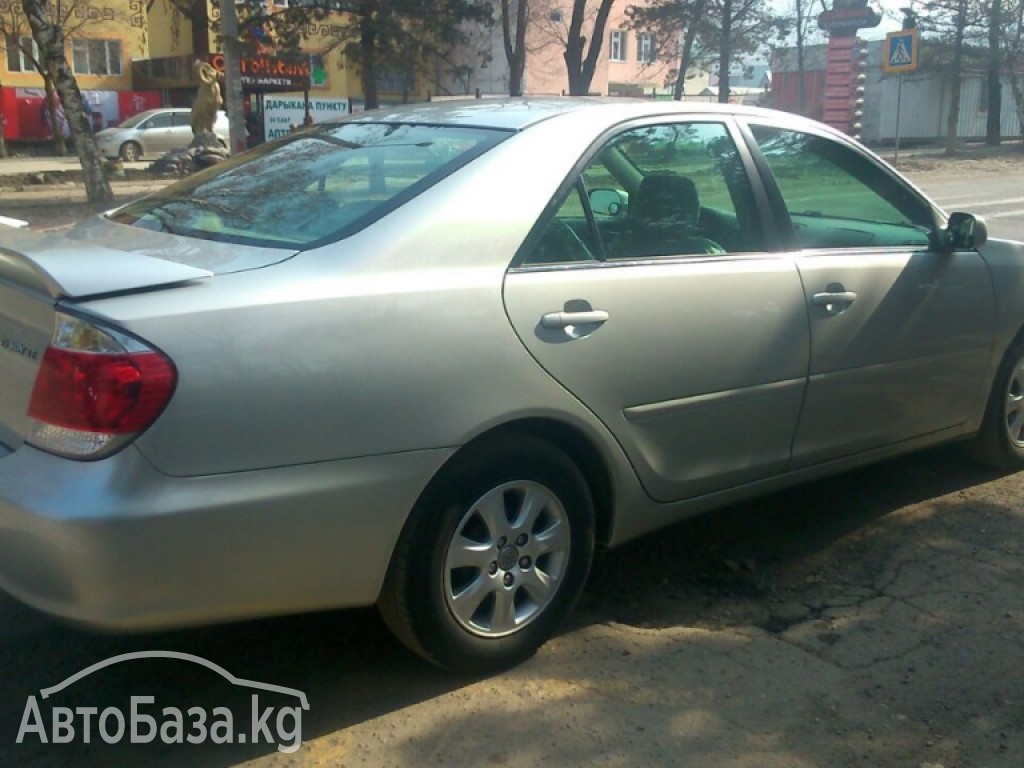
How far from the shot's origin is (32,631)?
3.54 metres

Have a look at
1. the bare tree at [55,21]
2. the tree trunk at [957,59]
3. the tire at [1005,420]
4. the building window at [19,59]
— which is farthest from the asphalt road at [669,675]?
the building window at [19,59]

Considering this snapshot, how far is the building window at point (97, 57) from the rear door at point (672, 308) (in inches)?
1823

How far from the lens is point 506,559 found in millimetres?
3268

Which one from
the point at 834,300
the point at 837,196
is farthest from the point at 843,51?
the point at 834,300

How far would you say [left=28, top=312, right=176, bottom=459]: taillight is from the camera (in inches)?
103

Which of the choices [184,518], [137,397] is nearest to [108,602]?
[184,518]

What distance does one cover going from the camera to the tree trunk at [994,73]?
3844 centimetres

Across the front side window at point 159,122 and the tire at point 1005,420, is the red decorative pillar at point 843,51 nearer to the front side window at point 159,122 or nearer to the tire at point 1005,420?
the front side window at point 159,122

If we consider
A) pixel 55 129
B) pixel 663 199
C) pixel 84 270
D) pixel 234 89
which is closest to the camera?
pixel 84 270

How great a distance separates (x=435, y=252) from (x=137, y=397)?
901mm

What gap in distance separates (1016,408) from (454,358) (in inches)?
124

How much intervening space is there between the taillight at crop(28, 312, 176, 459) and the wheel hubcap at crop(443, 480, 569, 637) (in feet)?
3.03

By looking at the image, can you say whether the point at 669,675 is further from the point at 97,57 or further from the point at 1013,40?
the point at 97,57

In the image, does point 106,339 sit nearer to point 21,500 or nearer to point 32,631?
point 21,500
